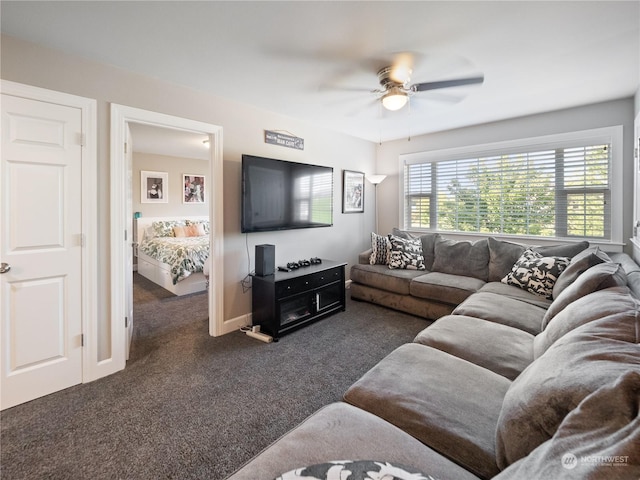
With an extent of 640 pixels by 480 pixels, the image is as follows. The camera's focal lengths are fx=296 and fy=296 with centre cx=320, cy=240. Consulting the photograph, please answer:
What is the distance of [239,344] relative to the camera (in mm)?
2932

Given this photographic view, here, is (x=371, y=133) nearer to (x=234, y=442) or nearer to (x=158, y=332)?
(x=158, y=332)

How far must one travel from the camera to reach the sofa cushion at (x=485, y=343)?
5.31 feet

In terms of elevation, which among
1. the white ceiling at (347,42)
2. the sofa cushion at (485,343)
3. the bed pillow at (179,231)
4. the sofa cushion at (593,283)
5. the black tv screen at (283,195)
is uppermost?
the white ceiling at (347,42)

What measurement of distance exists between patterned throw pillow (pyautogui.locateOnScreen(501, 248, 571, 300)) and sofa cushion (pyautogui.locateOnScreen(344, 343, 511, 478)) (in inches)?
73.1

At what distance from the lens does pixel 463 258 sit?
377 centimetres

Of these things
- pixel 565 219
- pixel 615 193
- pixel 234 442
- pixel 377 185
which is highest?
pixel 377 185

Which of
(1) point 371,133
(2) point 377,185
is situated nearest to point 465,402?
(1) point 371,133

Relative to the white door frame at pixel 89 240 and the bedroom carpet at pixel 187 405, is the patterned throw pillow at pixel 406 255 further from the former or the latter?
the white door frame at pixel 89 240

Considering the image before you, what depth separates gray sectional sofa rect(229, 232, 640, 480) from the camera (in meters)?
0.65

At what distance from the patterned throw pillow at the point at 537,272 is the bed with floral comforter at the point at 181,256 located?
4.21m

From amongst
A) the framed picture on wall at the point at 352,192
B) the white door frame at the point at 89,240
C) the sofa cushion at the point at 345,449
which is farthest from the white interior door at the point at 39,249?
the framed picture on wall at the point at 352,192

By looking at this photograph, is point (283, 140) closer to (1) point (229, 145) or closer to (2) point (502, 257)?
(1) point (229, 145)

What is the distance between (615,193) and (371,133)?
2964 mm

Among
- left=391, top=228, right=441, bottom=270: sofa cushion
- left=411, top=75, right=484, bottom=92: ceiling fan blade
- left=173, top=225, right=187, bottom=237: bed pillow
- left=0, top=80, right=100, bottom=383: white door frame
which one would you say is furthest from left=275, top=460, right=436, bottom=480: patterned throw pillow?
left=173, top=225, right=187, bottom=237: bed pillow
